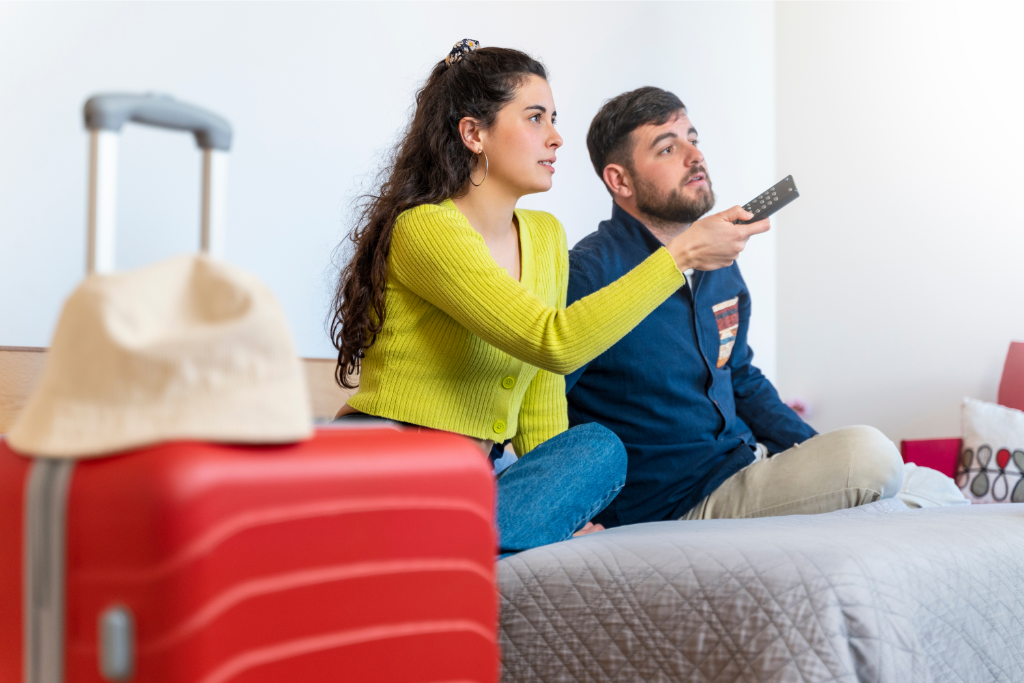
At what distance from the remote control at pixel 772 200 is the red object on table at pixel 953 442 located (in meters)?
1.20

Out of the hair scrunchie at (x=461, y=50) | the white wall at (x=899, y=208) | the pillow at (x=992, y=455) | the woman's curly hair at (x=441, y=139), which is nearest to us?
the woman's curly hair at (x=441, y=139)

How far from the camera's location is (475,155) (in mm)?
1414

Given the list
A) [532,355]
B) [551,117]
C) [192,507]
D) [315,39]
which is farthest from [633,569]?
[315,39]

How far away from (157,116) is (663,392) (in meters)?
1.10

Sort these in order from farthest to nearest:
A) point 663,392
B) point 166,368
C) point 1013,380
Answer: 1. point 1013,380
2. point 663,392
3. point 166,368

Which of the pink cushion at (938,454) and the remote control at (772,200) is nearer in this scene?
the remote control at (772,200)

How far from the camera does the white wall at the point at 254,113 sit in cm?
147

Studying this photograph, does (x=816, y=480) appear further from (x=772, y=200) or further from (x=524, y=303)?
(x=524, y=303)

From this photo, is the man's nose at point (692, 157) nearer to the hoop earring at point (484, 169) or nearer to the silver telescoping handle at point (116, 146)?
the hoop earring at point (484, 169)

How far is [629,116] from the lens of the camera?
186 cm

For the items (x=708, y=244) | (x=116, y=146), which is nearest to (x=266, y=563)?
(x=116, y=146)

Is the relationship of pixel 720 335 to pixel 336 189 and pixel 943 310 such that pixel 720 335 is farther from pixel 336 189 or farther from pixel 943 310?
pixel 943 310

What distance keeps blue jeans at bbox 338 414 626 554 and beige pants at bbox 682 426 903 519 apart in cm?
34

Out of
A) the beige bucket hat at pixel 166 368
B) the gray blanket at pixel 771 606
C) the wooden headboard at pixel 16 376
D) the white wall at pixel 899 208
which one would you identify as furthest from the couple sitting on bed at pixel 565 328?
the white wall at pixel 899 208
